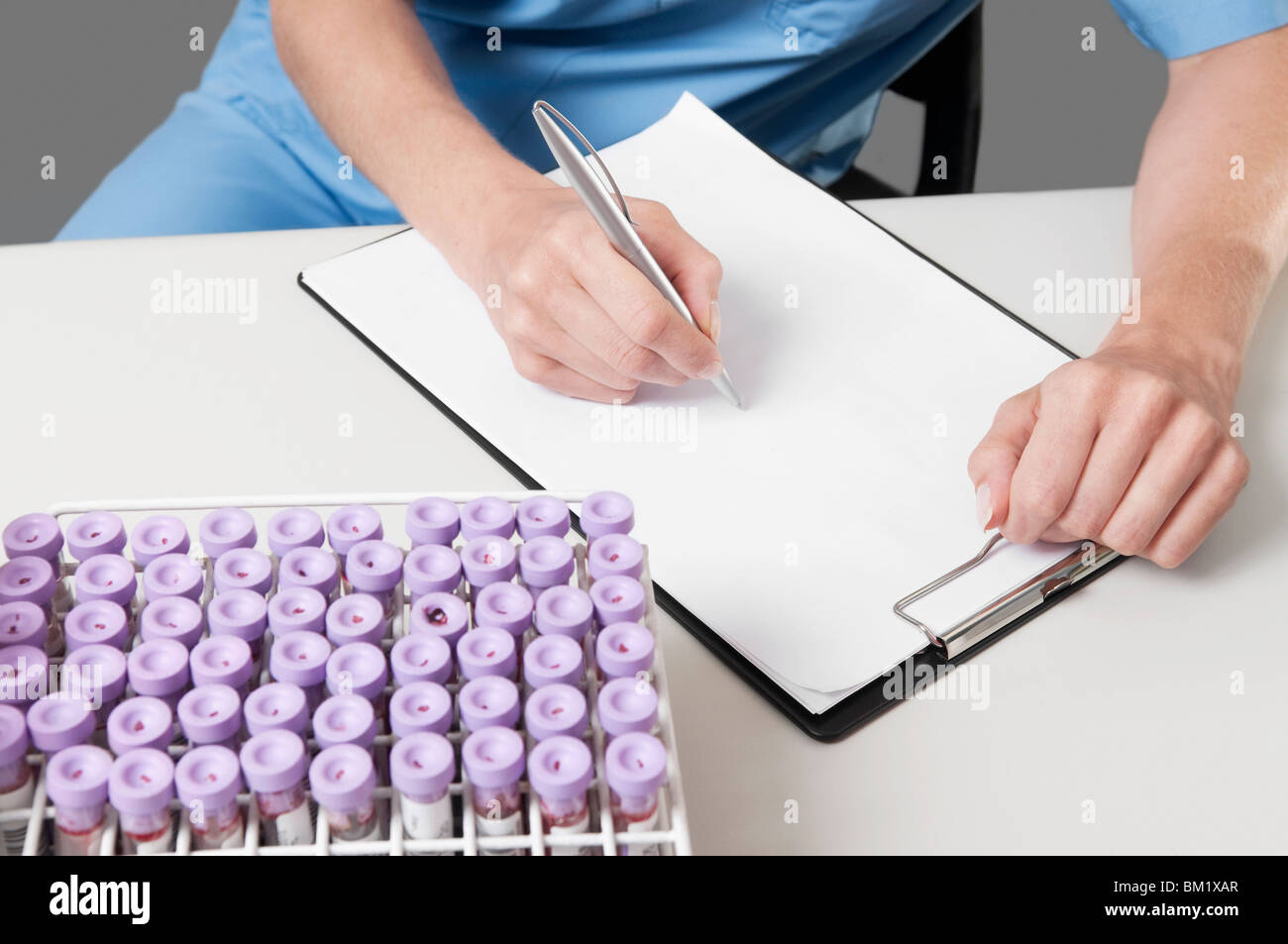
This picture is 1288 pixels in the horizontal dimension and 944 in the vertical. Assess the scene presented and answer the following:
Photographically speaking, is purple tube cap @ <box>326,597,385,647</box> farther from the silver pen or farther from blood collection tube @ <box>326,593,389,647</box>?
the silver pen

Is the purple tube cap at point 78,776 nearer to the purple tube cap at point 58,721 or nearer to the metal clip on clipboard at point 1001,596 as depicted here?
the purple tube cap at point 58,721

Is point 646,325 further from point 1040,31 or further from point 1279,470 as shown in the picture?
point 1040,31

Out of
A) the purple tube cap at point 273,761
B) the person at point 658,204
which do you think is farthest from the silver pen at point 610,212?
the purple tube cap at point 273,761

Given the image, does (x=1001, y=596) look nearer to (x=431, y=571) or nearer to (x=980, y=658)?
(x=980, y=658)

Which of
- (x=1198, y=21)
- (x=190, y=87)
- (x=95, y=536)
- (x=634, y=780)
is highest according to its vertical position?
(x=190, y=87)

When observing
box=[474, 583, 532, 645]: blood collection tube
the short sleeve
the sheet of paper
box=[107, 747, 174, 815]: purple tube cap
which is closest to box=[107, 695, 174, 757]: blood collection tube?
box=[107, 747, 174, 815]: purple tube cap

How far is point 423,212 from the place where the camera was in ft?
2.68

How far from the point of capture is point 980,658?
0.58 m

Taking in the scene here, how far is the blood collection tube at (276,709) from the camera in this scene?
0.42 meters

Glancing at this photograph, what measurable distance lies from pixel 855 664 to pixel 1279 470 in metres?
0.28

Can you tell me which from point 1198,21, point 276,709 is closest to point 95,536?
point 276,709

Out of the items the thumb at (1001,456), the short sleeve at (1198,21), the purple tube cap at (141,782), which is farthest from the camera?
the short sleeve at (1198,21)

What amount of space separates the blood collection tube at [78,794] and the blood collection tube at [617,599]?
6.7 inches

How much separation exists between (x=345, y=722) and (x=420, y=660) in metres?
0.03
